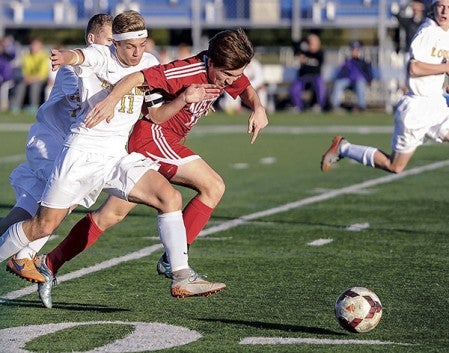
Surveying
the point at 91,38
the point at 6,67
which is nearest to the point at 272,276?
the point at 91,38

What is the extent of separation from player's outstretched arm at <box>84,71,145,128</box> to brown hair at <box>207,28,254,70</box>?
21.1 inches

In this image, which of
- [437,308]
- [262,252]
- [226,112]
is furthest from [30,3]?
[437,308]

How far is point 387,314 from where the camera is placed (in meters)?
7.16

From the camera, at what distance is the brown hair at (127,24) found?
24.2 feet

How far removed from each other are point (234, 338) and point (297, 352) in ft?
1.49

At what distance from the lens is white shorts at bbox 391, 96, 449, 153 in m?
11.4

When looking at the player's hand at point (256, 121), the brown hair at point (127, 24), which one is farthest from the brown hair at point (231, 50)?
the player's hand at point (256, 121)

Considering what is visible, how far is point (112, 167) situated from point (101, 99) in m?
0.41

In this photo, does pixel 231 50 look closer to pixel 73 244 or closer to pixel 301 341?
pixel 73 244

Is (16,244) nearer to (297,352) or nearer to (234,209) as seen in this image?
(297,352)

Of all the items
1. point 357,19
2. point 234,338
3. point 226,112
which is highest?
point 234,338

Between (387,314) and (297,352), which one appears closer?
(297,352)

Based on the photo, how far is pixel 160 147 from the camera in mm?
8195

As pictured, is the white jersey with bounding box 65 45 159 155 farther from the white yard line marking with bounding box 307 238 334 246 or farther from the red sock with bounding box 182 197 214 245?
the white yard line marking with bounding box 307 238 334 246
